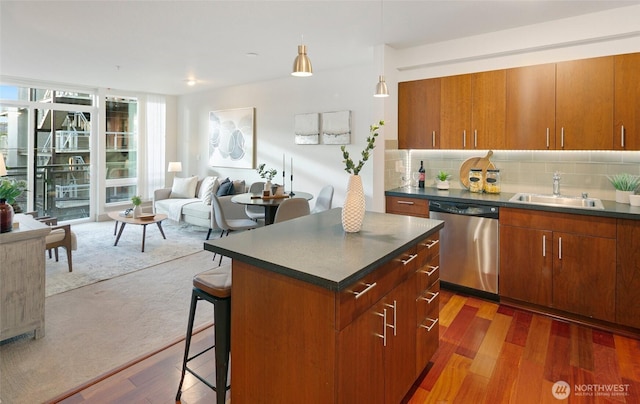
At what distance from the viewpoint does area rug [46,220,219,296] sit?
4.07m

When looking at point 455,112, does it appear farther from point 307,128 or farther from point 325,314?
point 325,314

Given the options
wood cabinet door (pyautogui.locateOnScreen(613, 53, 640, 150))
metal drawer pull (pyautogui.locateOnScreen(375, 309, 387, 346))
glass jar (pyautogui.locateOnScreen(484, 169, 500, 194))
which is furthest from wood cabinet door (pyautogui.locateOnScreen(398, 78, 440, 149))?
metal drawer pull (pyautogui.locateOnScreen(375, 309, 387, 346))

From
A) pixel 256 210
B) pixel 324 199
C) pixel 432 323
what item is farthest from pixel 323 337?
pixel 256 210

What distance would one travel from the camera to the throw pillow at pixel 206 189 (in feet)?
20.8

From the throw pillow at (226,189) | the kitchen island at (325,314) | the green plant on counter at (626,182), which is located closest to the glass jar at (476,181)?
the green plant on counter at (626,182)

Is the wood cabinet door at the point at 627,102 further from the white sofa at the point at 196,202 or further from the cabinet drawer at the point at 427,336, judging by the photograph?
the white sofa at the point at 196,202

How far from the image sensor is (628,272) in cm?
277

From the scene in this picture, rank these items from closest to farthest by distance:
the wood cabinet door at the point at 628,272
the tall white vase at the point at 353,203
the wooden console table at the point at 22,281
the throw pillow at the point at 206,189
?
the tall white vase at the point at 353,203 → the wooden console table at the point at 22,281 → the wood cabinet door at the point at 628,272 → the throw pillow at the point at 206,189

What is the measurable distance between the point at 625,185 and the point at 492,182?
3.54 feet

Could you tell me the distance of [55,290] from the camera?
12.1 feet

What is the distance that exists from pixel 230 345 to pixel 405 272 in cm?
99

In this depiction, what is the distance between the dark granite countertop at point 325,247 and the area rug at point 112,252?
2.98m

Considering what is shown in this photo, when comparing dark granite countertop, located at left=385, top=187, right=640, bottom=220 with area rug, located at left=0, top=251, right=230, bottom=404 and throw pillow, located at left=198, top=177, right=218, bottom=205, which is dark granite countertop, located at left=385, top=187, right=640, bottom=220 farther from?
throw pillow, located at left=198, top=177, right=218, bottom=205

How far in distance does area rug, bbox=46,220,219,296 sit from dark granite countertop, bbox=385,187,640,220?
320 cm
